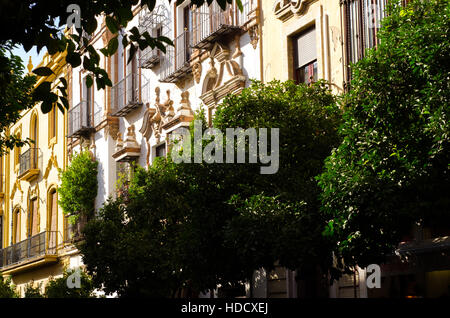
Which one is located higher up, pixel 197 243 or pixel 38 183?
pixel 38 183

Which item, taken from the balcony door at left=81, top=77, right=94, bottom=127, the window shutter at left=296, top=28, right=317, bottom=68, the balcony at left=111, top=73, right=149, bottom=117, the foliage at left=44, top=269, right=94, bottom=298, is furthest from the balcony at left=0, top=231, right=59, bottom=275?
the window shutter at left=296, top=28, right=317, bottom=68

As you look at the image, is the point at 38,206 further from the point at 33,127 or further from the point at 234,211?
the point at 234,211

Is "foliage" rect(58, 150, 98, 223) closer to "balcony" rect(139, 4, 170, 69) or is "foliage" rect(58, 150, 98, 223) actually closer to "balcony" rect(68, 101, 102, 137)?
"balcony" rect(68, 101, 102, 137)

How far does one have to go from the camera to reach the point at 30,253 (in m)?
36.0

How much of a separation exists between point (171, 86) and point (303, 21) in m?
7.17

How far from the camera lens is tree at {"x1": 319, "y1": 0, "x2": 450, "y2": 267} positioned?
10.3 m

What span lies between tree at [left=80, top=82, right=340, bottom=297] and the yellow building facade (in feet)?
44.0

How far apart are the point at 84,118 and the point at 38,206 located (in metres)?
6.60

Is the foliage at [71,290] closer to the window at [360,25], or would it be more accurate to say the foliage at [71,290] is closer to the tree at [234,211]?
the tree at [234,211]

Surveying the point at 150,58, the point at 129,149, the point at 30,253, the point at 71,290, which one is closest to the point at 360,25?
the point at 150,58

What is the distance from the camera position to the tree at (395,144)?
10.3 meters
